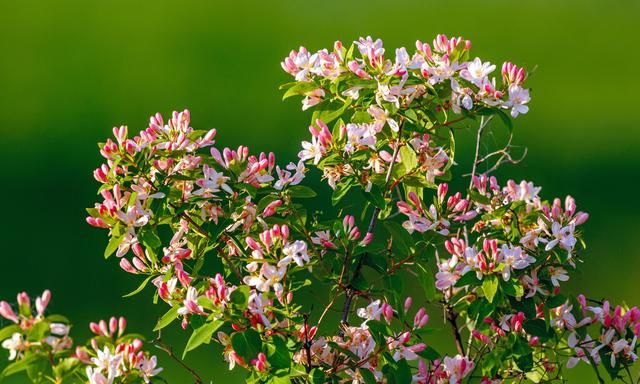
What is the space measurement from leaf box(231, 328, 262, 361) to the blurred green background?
158 cm

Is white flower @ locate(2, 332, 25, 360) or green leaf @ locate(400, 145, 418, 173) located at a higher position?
green leaf @ locate(400, 145, 418, 173)

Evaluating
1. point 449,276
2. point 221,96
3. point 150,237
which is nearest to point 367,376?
point 449,276

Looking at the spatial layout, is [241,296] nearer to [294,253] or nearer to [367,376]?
[294,253]

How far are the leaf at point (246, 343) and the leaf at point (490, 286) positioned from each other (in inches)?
17.2

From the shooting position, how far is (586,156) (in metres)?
6.00

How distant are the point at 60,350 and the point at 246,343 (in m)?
0.30

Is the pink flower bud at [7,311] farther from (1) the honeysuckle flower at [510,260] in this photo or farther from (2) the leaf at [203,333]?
(1) the honeysuckle flower at [510,260]

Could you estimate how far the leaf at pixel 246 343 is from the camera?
5.48 feet

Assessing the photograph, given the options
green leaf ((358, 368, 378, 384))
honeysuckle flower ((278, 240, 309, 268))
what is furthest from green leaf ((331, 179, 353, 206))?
green leaf ((358, 368, 378, 384))

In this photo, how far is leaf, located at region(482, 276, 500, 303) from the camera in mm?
1832

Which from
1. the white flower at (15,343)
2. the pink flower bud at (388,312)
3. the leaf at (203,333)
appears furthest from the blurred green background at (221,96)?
the white flower at (15,343)

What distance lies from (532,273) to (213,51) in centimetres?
555

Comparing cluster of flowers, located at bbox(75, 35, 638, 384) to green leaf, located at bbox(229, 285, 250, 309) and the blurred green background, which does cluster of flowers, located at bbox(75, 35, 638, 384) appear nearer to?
green leaf, located at bbox(229, 285, 250, 309)

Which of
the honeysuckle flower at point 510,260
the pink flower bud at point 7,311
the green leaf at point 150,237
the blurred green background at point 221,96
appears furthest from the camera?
the blurred green background at point 221,96
